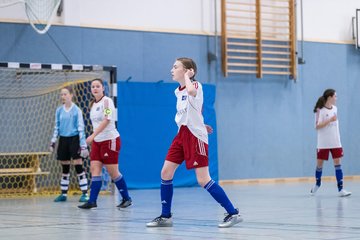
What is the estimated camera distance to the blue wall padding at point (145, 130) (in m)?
15.6

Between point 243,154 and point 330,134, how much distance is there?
18.9 ft

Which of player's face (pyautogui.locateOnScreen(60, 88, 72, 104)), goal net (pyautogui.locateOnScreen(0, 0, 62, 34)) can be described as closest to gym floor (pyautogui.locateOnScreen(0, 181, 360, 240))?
player's face (pyautogui.locateOnScreen(60, 88, 72, 104))

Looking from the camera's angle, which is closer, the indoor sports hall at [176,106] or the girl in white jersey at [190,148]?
the girl in white jersey at [190,148]

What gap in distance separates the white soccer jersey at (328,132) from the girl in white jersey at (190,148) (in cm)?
532

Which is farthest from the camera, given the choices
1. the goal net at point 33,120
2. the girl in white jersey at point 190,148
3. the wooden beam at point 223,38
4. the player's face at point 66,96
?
the wooden beam at point 223,38

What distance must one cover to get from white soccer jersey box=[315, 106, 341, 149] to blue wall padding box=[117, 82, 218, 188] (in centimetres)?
433

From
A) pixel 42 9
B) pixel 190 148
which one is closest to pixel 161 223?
pixel 190 148

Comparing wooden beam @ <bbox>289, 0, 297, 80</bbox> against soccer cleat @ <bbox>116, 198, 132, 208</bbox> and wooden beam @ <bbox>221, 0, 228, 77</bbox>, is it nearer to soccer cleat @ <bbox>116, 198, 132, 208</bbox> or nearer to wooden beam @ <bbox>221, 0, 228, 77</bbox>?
wooden beam @ <bbox>221, 0, 228, 77</bbox>

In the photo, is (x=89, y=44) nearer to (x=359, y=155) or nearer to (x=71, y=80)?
(x=71, y=80)

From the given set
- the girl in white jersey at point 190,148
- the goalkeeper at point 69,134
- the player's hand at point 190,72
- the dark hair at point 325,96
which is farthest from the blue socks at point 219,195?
the dark hair at point 325,96

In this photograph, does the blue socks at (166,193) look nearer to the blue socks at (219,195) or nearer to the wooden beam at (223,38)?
the blue socks at (219,195)

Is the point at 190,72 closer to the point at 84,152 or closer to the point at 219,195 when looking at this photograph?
the point at 219,195

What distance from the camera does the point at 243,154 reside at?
18047mm

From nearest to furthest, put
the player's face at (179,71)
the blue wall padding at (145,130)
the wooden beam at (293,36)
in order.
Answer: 1. the player's face at (179,71)
2. the blue wall padding at (145,130)
3. the wooden beam at (293,36)
